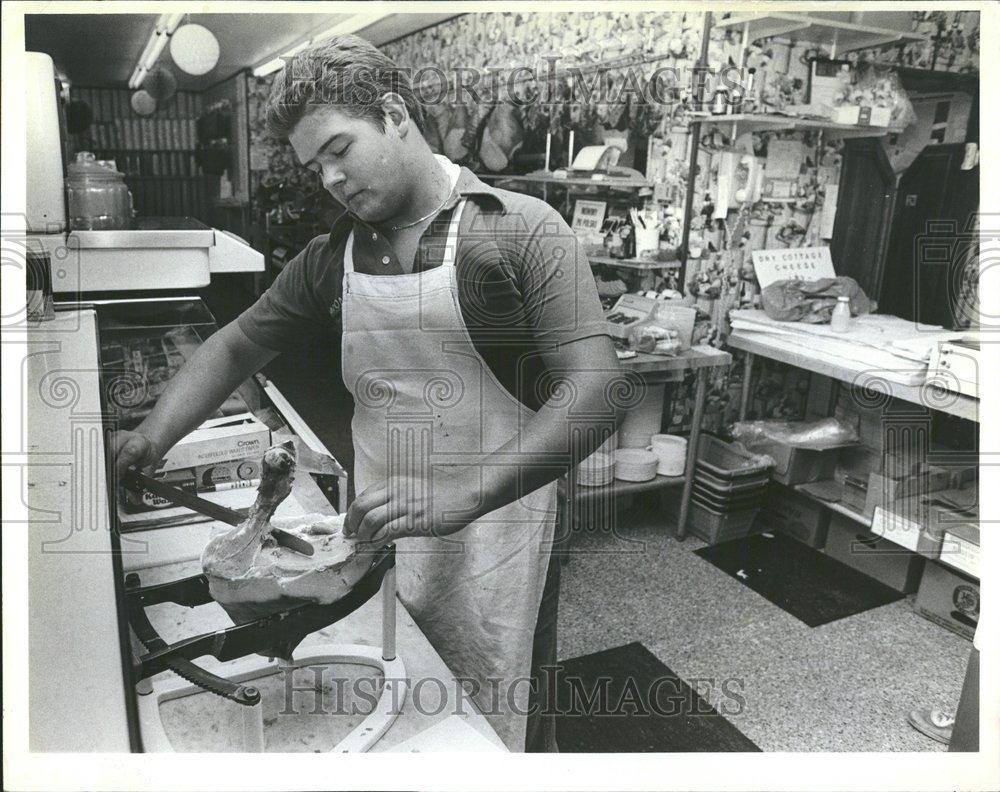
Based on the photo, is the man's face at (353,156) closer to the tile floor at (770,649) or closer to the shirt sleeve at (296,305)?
the shirt sleeve at (296,305)

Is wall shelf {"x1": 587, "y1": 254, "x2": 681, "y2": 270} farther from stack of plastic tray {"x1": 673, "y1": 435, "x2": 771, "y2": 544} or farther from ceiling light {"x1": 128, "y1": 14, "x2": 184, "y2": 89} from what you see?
ceiling light {"x1": 128, "y1": 14, "x2": 184, "y2": 89}

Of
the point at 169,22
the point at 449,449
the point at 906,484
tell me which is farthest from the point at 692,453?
the point at 169,22

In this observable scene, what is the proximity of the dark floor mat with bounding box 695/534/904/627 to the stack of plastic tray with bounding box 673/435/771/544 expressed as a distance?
0.21 ft

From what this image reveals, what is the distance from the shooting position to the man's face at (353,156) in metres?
0.92

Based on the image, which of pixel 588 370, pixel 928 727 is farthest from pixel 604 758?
pixel 928 727

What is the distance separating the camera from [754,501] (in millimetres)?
2814

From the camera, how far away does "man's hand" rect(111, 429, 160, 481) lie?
1.06 meters

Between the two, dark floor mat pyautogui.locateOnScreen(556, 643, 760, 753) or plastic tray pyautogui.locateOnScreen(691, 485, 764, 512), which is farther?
plastic tray pyautogui.locateOnScreen(691, 485, 764, 512)

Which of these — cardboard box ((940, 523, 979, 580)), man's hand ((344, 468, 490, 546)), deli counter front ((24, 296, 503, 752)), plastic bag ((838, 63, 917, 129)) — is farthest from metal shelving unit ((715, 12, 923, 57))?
deli counter front ((24, 296, 503, 752))

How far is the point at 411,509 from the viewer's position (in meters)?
0.95

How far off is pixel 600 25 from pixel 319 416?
1.82m

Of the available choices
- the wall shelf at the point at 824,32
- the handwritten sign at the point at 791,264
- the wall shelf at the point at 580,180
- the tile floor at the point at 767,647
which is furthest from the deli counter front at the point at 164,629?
the handwritten sign at the point at 791,264

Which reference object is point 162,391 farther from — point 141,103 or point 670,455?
point 670,455

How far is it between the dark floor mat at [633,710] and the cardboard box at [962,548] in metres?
0.87
